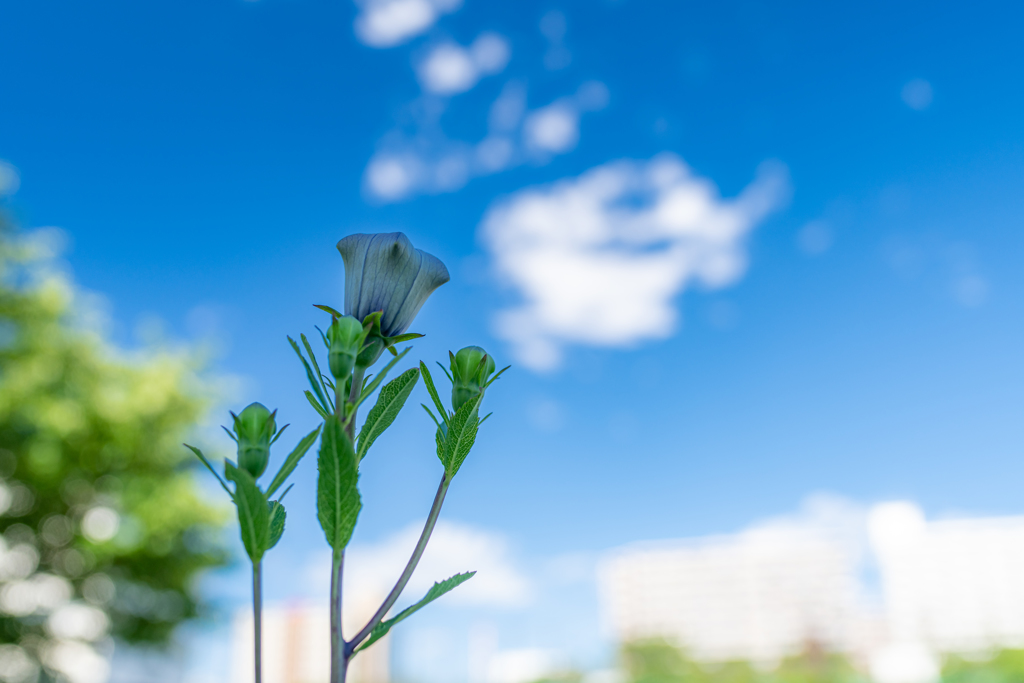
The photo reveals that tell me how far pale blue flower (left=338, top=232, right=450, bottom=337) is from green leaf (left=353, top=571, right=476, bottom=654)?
32cm

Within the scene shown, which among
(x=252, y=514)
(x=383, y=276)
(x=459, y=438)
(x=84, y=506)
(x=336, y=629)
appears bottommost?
(x=336, y=629)

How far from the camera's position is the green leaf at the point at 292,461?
0.77 m

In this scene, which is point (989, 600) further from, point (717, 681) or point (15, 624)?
point (15, 624)

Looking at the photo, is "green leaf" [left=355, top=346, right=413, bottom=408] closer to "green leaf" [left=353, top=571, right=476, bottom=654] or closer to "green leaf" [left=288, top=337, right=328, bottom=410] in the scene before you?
"green leaf" [left=288, top=337, right=328, bottom=410]

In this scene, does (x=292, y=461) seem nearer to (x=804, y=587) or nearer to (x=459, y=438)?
(x=459, y=438)

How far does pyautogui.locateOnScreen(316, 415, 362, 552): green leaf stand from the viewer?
0.75 m

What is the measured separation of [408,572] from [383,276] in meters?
0.36

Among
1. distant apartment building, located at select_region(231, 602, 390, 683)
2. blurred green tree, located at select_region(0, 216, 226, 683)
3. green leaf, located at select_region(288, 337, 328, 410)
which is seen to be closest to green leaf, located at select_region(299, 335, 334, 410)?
green leaf, located at select_region(288, 337, 328, 410)

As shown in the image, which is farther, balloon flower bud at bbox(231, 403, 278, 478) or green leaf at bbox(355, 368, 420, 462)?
green leaf at bbox(355, 368, 420, 462)

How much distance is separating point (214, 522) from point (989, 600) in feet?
429

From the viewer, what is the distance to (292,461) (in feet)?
2.60

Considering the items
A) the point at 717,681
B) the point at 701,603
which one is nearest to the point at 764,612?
the point at 701,603

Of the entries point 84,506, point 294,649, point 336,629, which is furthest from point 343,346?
point 294,649

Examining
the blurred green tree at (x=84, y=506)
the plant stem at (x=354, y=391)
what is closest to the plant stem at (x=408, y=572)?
the plant stem at (x=354, y=391)
